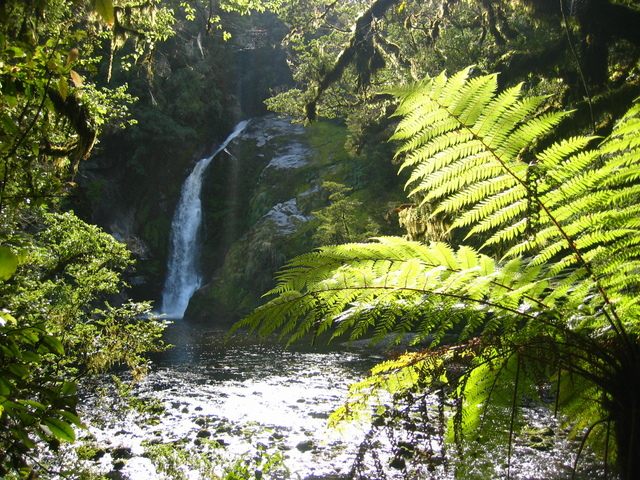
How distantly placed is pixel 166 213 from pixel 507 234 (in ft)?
97.7

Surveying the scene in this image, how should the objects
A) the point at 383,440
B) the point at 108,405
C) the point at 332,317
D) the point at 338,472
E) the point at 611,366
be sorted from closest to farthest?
the point at 611,366, the point at 332,317, the point at 338,472, the point at 383,440, the point at 108,405

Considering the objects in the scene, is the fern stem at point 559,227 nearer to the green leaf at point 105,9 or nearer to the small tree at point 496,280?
the small tree at point 496,280

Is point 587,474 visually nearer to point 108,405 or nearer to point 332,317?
point 332,317

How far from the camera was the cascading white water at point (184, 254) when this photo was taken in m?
25.6

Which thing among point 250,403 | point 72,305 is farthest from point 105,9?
point 250,403

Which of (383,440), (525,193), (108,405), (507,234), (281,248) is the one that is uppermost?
(281,248)

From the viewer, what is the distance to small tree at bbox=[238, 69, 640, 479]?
4.48ft

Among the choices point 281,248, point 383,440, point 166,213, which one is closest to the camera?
point 383,440

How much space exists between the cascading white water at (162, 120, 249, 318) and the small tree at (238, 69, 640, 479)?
958 inches

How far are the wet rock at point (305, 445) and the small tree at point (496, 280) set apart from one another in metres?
5.42

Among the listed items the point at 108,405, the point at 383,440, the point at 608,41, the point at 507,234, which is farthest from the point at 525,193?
the point at 108,405

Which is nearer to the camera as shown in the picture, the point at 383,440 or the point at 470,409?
the point at 470,409

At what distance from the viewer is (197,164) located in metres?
30.1

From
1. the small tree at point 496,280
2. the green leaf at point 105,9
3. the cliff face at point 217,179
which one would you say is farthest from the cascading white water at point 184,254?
the green leaf at point 105,9
